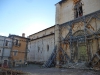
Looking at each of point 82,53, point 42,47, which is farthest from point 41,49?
point 82,53

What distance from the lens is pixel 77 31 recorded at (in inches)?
588

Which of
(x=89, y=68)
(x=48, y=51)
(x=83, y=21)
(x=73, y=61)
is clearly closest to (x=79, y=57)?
(x=73, y=61)

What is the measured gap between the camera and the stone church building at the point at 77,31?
12.7m

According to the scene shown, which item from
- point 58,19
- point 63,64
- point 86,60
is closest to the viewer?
point 86,60

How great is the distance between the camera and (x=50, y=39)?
2202cm

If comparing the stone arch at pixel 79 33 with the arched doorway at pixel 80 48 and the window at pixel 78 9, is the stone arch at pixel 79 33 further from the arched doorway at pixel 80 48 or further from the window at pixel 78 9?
the window at pixel 78 9

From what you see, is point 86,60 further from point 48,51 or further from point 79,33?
point 48,51

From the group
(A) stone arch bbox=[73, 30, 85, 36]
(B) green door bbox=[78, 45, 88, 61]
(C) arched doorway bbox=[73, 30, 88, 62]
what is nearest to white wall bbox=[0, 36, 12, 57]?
(C) arched doorway bbox=[73, 30, 88, 62]

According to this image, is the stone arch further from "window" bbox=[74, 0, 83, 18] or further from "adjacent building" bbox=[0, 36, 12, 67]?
"adjacent building" bbox=[0, 36, 12, 67]

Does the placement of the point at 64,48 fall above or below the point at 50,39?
below

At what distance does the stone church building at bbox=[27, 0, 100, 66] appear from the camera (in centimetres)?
1270

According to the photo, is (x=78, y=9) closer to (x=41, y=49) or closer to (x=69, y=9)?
(x=69, y=9)

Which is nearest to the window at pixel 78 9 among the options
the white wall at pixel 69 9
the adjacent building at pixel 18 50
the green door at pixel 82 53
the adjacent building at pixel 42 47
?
the white wall at pixel 69 9

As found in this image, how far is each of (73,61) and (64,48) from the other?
2753 mm
